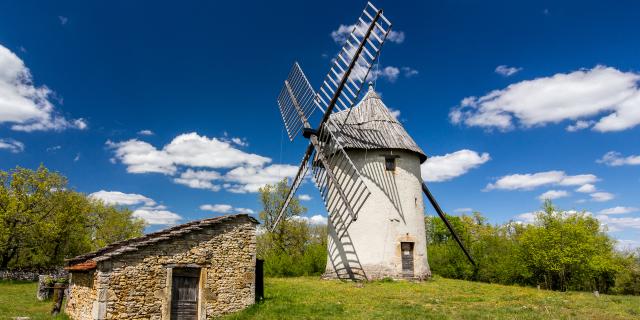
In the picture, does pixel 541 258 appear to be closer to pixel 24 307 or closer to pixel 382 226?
pixel 382 226

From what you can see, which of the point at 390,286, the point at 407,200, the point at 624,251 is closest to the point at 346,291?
the point at 390,286

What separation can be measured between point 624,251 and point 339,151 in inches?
1341

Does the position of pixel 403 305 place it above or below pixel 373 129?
below

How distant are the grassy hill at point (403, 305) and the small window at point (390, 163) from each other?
18.1ft

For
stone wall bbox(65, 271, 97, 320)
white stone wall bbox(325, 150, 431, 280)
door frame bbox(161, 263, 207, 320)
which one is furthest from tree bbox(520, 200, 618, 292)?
stone wall bbox(65, 271, 97, 320)

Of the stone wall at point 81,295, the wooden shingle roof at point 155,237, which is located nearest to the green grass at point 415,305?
the wooden shingle roof at point 155,237

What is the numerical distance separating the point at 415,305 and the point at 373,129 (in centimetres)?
1000

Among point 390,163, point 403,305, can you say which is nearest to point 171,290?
point 403,305

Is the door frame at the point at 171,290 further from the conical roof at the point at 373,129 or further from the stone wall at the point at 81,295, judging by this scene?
the conical roof at the point at 373,129

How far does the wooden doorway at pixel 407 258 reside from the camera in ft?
62.3

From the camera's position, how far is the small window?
19.8m

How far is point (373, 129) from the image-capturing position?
20562 millimetres

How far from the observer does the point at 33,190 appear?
30.3 metres

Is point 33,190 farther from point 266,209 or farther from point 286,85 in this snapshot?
point 286,85
